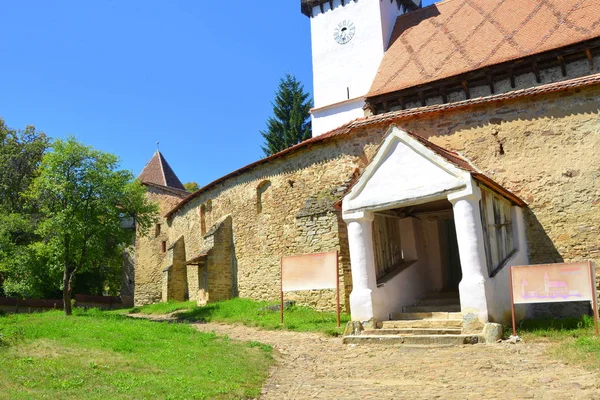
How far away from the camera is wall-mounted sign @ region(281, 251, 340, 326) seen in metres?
11.2

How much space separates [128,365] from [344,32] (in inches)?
827

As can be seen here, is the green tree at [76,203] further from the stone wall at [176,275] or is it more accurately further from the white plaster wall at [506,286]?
the white plaster wall at [506,286]

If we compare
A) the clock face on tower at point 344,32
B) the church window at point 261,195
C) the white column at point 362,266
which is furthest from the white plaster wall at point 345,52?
the white column at point 362,266

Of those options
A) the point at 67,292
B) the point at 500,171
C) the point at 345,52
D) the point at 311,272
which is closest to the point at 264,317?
the point at 311,272

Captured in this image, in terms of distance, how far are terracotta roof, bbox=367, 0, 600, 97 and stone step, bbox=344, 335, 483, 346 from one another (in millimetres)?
10369

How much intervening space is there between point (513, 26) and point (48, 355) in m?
16.9

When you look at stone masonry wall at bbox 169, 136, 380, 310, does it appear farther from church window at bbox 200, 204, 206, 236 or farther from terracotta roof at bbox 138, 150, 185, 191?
terracotta roof at bbox 138, 150, 185, 191

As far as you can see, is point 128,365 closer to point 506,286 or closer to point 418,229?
point 506,286

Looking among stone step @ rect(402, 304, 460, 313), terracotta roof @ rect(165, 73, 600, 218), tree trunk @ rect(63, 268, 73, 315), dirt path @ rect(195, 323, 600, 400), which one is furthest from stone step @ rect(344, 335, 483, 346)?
tree trunk @ rect(63, 268, 73, 315)

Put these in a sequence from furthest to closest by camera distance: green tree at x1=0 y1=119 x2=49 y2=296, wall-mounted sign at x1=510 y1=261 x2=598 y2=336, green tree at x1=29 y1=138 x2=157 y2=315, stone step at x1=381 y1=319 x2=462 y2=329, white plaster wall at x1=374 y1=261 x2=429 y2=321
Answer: green tree at x1=0 y1=119 x2=49 y2=296
green tree at x1=29 y1=138 x2=157 y2=315
white plaster wall at x1=374 y1=261 x2=429 y2=321
stone step at x1=381 y1=319 x2=462 y2=329
wall-mounted sign at x1=510 y1=261 x2=598 y2=336

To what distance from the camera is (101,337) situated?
9859 millimetres

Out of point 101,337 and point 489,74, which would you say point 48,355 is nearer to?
point 101,337

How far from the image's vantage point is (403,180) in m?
10.5

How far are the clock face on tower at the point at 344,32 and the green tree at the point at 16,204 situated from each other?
15800 millimetres
